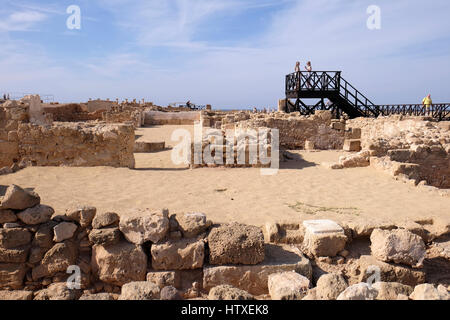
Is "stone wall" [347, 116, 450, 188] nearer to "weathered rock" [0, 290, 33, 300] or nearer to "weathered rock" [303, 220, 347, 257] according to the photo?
"weathered rock" [303, 220, 347, 257]

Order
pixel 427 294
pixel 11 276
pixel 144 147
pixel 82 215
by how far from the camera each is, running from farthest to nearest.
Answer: pixel 144 147 → pixel 82 215 → pixel 11 276 → pixel 427 294

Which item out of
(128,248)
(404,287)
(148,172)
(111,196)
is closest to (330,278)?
(404,287)

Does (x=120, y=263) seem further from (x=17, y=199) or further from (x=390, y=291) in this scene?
(x=390, y=291)

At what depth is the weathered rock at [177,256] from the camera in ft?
12.1

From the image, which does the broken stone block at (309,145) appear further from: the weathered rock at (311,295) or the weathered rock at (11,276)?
the weathered rock at (11,276)

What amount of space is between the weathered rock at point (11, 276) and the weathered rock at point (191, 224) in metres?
1.81

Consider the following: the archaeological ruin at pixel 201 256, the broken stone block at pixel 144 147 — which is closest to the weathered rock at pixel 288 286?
the archaeological ruin at pixel 201 256

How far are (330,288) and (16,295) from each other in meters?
3.21

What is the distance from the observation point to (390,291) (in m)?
2.84

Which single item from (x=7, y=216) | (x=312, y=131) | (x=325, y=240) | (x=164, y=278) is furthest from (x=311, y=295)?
(x=312, y=131)

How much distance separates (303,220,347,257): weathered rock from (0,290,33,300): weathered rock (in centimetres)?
314

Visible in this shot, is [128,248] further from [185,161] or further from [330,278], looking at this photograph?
[185,161]

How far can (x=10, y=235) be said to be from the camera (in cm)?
360

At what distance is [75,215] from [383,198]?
5.09 m
